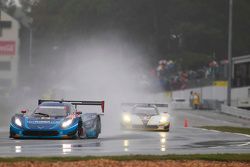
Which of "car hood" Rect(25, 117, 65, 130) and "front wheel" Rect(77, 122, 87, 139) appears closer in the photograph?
"car hood" Rect(25, 117, 65, 130)

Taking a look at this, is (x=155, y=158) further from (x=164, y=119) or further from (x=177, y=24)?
(x=177, y=24)

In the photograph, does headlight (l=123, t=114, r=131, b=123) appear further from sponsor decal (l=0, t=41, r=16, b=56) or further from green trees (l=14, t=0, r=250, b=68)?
sponsor decal (l=0, t=41, r=16, b=56)

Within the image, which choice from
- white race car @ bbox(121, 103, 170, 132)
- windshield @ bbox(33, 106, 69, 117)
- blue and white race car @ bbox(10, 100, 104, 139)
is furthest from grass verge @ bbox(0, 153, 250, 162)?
white race car @ bbox(121, 103, 170, 132)

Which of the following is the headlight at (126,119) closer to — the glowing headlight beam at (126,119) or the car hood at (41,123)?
the glowing headlight beam at (126,119)

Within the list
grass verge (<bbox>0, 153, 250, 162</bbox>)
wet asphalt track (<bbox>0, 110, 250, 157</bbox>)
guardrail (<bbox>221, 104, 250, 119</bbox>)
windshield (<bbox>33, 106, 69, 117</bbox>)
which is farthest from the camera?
guardrail (<bbox>221, 104, 250, 119</bbox>)

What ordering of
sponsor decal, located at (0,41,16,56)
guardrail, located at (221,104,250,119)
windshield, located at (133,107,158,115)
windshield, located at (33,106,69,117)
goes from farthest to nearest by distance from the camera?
sponsor decal, located at (0,41,16,56), guardrail, located at (221,104,250,119), windshield, located at (133,107,158,115), windshield, located at (33,106,69,117)

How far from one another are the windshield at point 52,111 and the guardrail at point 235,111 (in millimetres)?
31076

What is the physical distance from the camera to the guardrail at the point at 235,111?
55.0m

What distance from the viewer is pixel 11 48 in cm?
11794

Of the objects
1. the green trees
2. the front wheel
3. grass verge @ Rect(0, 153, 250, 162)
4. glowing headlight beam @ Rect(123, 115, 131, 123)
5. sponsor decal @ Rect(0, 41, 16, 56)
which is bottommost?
grass verge @ Rect(0, 153, 250, 162)

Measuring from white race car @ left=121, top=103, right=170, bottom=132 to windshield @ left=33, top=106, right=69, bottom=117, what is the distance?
8.07 m

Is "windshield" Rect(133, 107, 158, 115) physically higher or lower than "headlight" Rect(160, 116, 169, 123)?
higher

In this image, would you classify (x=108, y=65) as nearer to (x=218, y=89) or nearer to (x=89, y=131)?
(x=218, y=89)

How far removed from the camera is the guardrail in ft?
180
